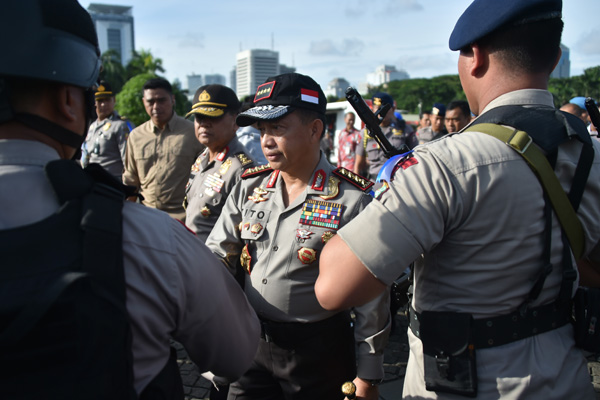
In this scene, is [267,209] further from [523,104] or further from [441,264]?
[523,104]

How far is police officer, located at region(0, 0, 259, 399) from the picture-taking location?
927 millimetres

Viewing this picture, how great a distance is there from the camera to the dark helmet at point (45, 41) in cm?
105

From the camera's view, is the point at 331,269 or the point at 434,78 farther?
the point at 434,78

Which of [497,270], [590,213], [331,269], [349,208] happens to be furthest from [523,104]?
[349,208]

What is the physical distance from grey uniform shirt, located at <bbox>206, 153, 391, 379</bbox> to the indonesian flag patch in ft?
1.08

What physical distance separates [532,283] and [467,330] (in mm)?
243

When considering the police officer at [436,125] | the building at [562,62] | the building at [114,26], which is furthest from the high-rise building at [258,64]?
the police officer at [436,125]

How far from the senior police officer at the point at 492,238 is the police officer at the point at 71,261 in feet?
1.44

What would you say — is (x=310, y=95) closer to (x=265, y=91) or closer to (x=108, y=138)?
(x=265, y=91)

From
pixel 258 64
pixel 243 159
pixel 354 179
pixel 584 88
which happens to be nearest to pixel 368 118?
pixel 243 159

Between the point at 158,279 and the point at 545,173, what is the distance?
1127mm

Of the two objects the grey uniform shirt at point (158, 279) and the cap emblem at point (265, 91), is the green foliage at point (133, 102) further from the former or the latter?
the grey uniform shirt at point (158, 279)

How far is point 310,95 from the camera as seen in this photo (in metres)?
2.55

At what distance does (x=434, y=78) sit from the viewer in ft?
295
